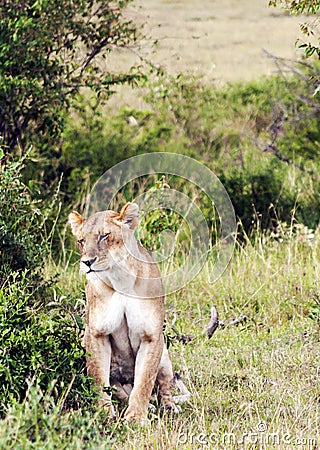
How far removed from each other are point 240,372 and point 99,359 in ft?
4.52

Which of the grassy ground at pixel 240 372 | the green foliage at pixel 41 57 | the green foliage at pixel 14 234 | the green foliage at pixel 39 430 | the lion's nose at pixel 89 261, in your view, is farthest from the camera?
the green foliage at pixel 41 57

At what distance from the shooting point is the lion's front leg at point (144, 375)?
4.61m

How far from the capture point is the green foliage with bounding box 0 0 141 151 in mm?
8164

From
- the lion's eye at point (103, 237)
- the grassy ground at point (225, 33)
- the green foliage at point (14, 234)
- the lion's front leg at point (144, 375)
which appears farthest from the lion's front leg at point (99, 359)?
the grassy ground at point (225, 33)

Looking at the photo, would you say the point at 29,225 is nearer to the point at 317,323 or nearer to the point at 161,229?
the point at 161,229

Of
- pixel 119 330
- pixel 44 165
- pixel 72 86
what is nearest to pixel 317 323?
pixel 119 330

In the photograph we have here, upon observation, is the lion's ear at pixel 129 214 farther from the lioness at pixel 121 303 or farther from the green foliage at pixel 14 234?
the green foliage at pixel 14 234

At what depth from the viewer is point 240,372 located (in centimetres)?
573

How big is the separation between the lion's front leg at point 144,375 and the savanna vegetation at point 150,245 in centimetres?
11

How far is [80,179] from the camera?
1008 centimetres

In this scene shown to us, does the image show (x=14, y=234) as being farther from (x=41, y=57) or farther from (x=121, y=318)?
(x=41, y=57)

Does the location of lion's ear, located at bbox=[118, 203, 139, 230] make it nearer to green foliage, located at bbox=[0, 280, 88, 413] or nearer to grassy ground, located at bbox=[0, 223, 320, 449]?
green foliage, located at bbox=[0, 280, 88, 413]

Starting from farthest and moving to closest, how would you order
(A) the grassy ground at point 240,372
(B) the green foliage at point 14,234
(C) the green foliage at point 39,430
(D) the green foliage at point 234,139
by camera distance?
(D) the green foliage at point 234,139, (B) the green foliage at point 14,234, (A) the grassy ground at point 240,372, (C) the green foliage at point 39,430

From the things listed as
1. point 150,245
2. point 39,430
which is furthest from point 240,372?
point 39,430
